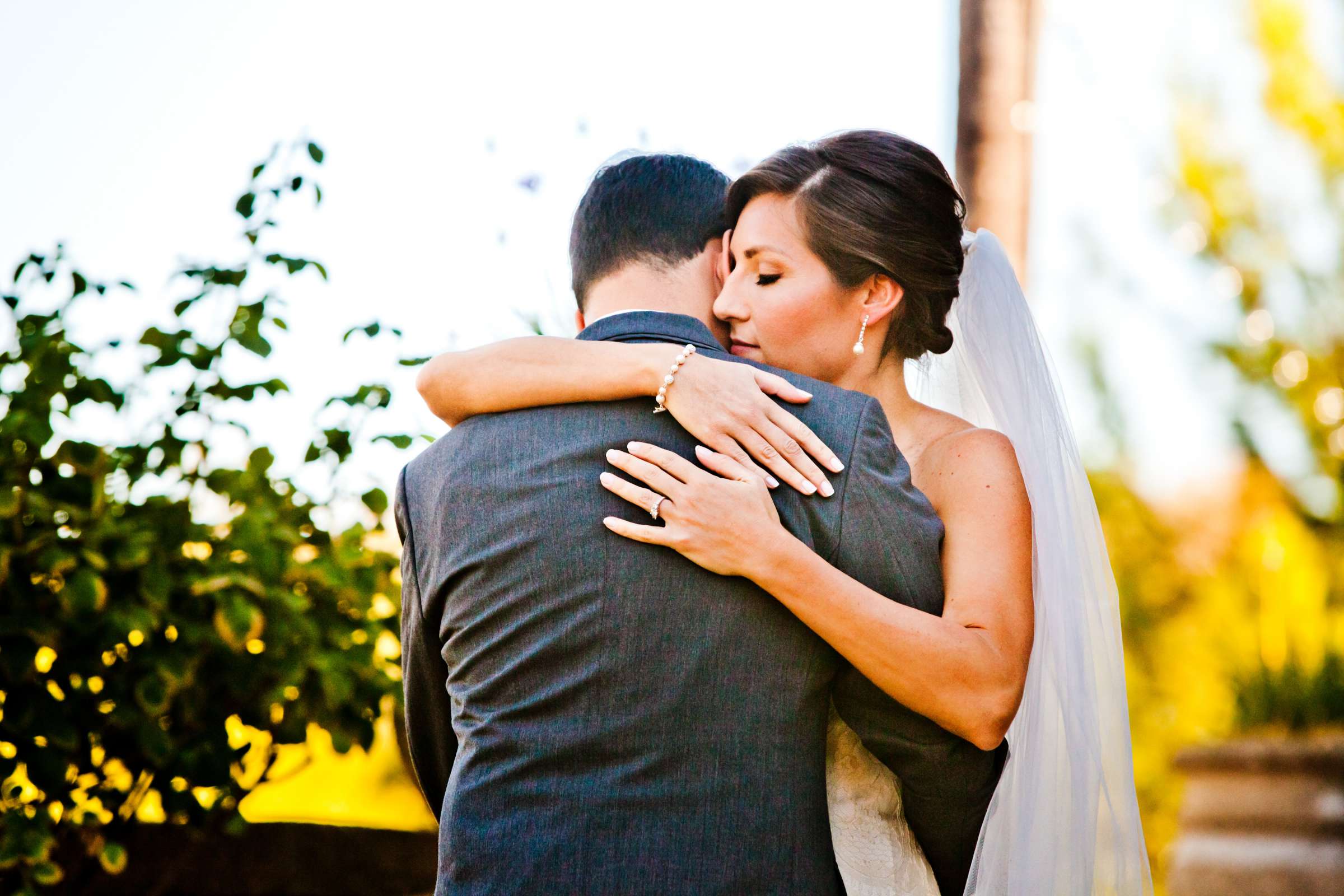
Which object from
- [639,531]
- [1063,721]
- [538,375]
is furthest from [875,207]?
[1063,721]

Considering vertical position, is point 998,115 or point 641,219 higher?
point 998,115

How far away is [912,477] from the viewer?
2.32 m

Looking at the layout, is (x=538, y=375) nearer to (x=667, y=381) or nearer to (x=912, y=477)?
(x=667, y=381)

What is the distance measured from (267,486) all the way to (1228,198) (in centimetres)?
854

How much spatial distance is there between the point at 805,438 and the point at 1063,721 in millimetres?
849

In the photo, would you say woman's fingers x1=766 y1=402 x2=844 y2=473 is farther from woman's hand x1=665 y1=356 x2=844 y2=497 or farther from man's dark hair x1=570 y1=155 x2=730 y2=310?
man's dark hair x1=570 y1=155 x2=730 y2=310

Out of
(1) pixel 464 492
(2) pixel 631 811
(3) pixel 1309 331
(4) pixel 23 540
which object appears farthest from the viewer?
(3) pixel 1309 331

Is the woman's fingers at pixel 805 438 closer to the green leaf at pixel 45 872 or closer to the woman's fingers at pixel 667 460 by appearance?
the woman's fingers at pixel 667 460

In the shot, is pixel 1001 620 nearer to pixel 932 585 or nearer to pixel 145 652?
pixel 932 585

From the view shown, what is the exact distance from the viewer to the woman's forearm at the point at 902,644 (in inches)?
73.9

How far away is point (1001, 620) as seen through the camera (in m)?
2.04

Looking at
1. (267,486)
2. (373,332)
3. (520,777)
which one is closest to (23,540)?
(267,486)

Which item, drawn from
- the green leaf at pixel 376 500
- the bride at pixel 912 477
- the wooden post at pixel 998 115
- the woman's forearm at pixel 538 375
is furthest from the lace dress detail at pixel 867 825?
the wooden post at pixel 998 115

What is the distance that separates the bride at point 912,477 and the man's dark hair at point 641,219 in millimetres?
115
